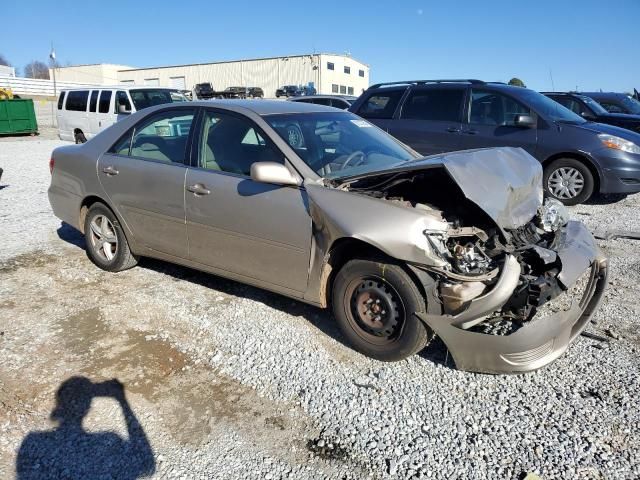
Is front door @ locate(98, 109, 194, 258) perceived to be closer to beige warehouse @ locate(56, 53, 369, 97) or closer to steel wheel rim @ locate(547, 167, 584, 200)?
steel wheel rim @ locate(547, 167, 584, 200)

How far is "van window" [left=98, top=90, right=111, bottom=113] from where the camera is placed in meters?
14.4

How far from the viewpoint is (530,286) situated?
287cm

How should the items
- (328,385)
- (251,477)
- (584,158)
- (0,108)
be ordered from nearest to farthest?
1. (251,477)
2. (328,385)
3. (584,158)
4. (0,108)

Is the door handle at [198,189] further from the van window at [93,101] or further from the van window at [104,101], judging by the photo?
the van window at [93,101]

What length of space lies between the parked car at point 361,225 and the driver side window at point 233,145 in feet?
0.04

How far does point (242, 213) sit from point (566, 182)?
5928mm

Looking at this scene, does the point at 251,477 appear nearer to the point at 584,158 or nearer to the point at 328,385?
the point at 328,385

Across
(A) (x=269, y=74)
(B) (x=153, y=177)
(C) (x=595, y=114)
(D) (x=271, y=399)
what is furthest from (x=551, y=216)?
(A) (x=269, y=74)

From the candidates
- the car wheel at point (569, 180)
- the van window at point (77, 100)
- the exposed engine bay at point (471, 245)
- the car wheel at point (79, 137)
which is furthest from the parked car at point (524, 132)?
the car wheel at point (79, 137)

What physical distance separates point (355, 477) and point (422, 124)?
22.3ft

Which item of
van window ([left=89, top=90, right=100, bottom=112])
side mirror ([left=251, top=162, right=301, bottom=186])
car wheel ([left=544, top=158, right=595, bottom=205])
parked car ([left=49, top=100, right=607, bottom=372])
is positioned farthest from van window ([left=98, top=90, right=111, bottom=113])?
side mirror ([left=251, top=162, right=301, bottom=186])

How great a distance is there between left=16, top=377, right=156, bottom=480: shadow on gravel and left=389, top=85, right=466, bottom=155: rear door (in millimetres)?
6531

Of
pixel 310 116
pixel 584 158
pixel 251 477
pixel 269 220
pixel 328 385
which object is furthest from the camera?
pixel 584 158

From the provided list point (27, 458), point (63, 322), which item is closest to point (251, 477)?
point (27, 458)
